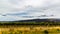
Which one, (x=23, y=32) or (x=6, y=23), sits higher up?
(x=6, y=23)

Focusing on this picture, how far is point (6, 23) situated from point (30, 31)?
1844mm

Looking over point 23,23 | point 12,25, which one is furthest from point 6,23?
point 23,23

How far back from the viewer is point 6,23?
11008 mm

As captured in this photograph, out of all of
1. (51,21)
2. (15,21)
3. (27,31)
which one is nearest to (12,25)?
(15,21)

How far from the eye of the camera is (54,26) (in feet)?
36.4

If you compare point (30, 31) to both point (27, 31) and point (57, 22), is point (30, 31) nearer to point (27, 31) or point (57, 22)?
point (27, 31)

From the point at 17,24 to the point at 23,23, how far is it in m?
0.46

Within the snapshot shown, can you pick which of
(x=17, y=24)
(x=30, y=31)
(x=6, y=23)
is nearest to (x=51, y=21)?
(x=30, y=31)

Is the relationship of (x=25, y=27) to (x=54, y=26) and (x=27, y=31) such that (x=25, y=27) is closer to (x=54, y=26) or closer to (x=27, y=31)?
(x=27, y=31)

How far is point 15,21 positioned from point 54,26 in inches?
113

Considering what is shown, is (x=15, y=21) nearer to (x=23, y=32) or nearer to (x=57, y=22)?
(x=23, y=32)

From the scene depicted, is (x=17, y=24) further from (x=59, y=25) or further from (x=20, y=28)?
(x=59, y=25)

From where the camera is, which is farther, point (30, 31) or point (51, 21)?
point (51, 21)

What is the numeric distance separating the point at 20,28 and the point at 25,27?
37cm
